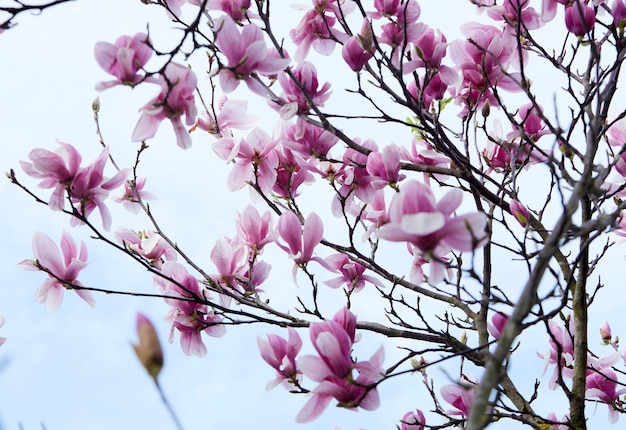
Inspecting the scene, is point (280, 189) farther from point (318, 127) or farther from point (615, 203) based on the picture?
point (615, 203)

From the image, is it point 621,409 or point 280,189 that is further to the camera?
point 621,409

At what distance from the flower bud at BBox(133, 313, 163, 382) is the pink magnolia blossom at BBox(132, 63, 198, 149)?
69 cm

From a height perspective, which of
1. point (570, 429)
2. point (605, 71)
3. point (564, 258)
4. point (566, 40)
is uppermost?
point (566, 40)

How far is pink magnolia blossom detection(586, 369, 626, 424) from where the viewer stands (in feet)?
7.97

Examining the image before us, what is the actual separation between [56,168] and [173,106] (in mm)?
470

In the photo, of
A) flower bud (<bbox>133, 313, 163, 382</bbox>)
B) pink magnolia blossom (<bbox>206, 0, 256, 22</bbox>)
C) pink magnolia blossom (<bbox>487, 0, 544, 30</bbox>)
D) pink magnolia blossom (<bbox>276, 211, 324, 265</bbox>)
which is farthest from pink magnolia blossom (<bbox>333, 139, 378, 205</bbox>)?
flower bud (<bbox>133, 313, 163, 382</bbox>)

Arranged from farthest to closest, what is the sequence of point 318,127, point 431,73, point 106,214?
point 431,73
point 318,127
point 106,214

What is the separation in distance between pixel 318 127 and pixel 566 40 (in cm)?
115

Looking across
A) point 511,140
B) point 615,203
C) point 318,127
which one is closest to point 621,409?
point 615,203

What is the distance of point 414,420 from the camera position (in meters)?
2.38

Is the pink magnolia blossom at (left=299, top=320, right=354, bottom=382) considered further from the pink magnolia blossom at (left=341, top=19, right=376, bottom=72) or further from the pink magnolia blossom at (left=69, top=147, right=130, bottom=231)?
the pink magnolia blossom at (left=341, top=19, right=376, bottom=72)

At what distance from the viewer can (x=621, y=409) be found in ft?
8.11

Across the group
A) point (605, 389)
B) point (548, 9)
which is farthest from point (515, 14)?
point (605, 389)

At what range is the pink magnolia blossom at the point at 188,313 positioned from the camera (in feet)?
6.63
